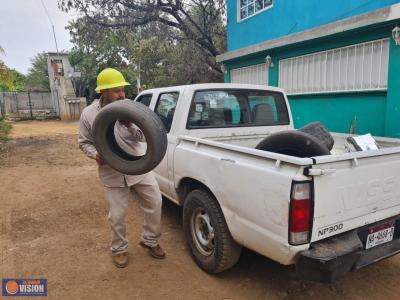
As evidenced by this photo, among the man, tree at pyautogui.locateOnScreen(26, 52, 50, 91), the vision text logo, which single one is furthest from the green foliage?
tree at pyautogui.locateOnScreen(26, 52, 50, 91)

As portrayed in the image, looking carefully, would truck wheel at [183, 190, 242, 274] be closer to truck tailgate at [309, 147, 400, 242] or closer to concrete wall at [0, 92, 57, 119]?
truck tailgate at [309, 147, 400, 242]

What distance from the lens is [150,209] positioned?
327 cm

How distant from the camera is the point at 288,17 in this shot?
7977 mm

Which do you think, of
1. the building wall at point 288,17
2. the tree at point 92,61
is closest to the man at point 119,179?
the building wall at point 288,17

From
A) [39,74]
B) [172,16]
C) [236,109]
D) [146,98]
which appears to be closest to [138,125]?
[236,109]

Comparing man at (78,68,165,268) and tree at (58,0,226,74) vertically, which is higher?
tree at (58,0,226,74)

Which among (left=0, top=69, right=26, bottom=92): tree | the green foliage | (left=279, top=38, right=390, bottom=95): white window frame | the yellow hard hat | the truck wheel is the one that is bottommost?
the truck wheel

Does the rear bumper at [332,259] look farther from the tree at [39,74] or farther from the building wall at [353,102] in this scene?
the tree at [39,74]

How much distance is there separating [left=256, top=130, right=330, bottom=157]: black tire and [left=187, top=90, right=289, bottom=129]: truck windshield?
978 millimetres

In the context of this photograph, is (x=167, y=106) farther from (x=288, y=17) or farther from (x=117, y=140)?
(x=288, y=17)

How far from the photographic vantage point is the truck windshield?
11.9 feet

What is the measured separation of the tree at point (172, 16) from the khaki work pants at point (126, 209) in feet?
31.6

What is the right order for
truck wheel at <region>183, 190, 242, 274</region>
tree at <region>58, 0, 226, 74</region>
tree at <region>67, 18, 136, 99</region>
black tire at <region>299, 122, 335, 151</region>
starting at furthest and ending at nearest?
1. tree at <region>67, 18, 136, 99</region>
2. tree at <region>58, 0, 226, 74</region>
3. black tire at <region>299, 122, 335, 151</region>
4. truck wheel at <region>183, 190, 242, 274</region>

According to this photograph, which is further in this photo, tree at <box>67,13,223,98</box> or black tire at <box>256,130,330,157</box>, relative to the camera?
tree at <box>67,13,223,98</box>
